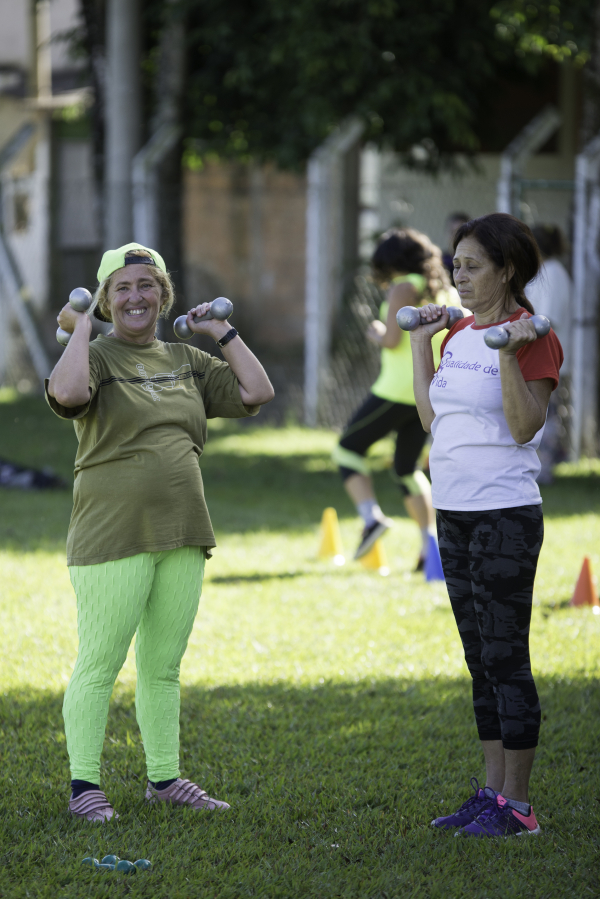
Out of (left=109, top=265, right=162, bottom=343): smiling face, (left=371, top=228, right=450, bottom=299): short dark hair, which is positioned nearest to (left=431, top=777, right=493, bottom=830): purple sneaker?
(left=109, top=265, right=162, bottom=343): smiling face

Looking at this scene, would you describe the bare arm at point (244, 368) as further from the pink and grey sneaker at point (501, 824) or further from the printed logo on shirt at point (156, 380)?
the pink and grey sneaker at point (501, 824)

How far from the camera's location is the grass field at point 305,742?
10.6 ft

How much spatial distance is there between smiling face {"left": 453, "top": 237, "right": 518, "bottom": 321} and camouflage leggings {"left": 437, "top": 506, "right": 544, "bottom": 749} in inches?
26.0

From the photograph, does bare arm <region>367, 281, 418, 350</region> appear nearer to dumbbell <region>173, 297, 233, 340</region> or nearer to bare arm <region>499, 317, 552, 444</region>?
dumbbell <region>173, 297, 233, 340</region>

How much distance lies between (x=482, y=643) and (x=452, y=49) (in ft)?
32.2

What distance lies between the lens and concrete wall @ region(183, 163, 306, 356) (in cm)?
2244

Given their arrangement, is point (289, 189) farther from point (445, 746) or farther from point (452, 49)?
point (445, 746)

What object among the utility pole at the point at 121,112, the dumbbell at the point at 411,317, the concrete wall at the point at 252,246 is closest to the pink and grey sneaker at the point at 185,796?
the dumbbell at the point at 411,317

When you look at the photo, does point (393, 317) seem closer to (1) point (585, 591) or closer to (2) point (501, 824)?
(1) point (585, 591)

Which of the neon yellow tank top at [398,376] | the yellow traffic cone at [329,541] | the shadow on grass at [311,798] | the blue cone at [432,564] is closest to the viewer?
the shadow on grass at [311,798]

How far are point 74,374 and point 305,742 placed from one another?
74.7 inches

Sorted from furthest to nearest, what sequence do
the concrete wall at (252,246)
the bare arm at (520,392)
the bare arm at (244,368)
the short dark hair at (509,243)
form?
1. the concrete wall at (252,246)
2. the bare arm at (244,368)
3. the short dark hair at (509,243)
4. the bare arm at (520,392)

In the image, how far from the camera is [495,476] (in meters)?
3.29

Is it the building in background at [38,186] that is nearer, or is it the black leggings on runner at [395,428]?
the black leggings on runner at [395,428]
